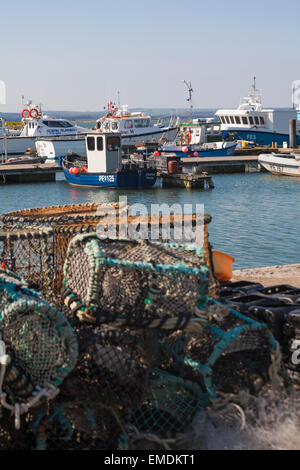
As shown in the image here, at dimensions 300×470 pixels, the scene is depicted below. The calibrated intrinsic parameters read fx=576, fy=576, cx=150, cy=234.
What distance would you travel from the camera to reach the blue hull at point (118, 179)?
25.2 meters

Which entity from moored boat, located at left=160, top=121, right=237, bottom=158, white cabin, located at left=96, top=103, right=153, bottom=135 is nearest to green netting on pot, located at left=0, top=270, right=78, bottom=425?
→ moored boat, located at left=160, top=121, right=237, bottom=158

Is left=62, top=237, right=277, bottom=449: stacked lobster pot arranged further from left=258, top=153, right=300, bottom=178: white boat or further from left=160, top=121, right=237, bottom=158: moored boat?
left=160, top=121, right=237, bottom=158: moored boat

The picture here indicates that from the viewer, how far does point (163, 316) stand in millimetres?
3725

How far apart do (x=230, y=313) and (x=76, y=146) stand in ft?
123

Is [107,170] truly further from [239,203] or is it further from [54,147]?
[54,147]

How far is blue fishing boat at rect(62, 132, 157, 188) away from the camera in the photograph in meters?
24.2

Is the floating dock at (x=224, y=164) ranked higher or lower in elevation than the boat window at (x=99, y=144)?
lower

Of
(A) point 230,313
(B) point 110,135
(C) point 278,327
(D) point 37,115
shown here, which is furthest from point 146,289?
(D) point 37,115

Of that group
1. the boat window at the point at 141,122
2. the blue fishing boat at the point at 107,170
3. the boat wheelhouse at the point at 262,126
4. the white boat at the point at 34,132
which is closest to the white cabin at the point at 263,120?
the boat wheelhouse at the point at 262,126

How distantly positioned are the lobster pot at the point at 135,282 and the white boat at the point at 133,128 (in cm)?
3882

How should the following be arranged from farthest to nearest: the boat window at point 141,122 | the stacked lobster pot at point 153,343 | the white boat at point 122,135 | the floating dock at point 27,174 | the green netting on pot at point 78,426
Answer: the boat window at point 141,122
the white boat at point 122,135
the floating dock at point 27,174
the stacked lobster pot at point 153,343
the green netting on pot at point 78,426

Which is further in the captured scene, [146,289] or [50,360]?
[146,289]

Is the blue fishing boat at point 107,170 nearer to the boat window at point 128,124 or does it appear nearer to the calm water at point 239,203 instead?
the calm water at point 239,203
